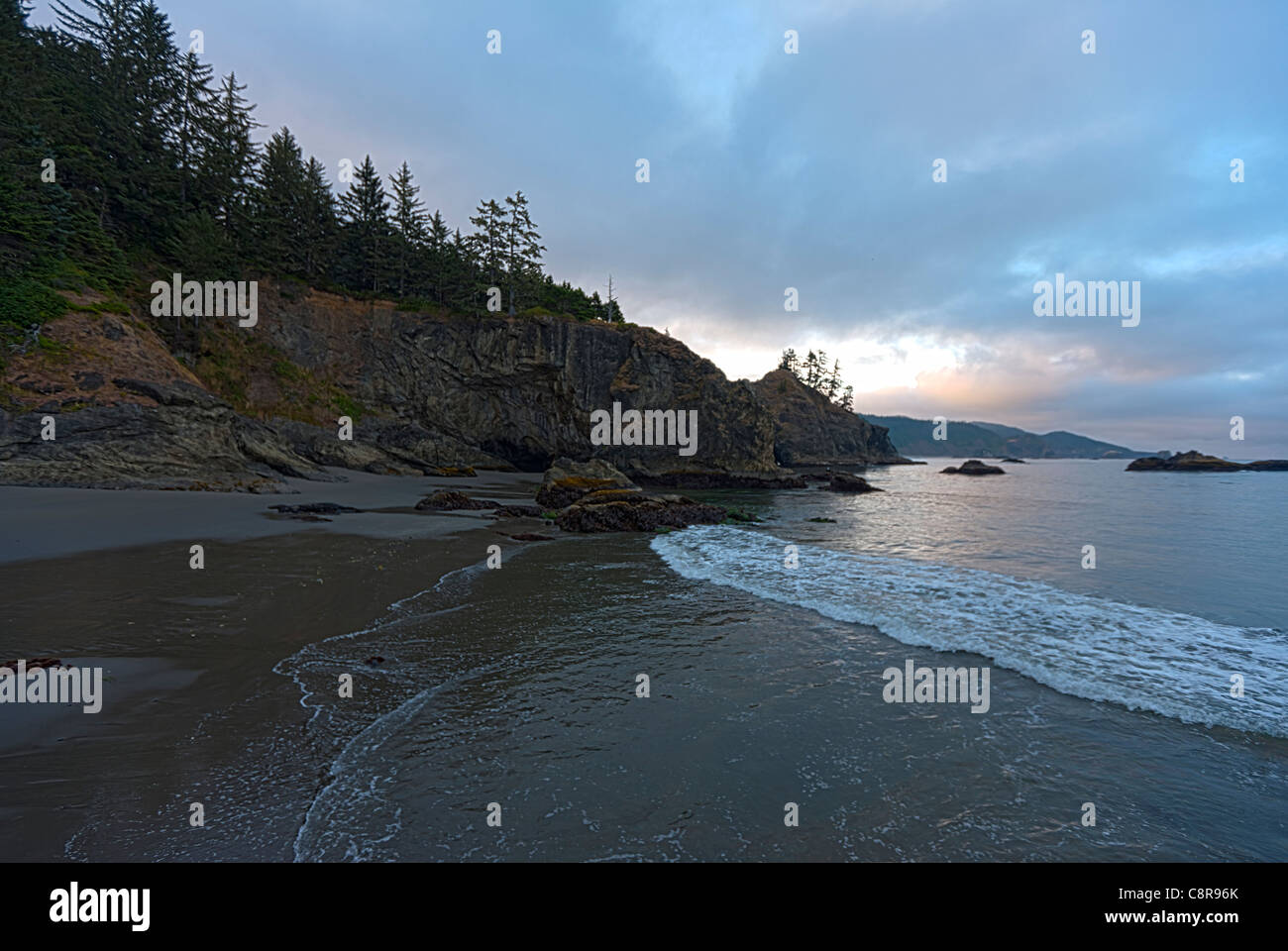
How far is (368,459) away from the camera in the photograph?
1414 inches

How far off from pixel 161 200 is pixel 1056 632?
178 ft

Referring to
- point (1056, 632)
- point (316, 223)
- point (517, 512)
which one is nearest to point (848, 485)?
point (517, 512)

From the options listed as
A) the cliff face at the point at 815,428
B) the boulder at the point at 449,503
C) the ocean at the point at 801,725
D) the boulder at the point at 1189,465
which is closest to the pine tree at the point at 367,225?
the boulder at the point at 449,503

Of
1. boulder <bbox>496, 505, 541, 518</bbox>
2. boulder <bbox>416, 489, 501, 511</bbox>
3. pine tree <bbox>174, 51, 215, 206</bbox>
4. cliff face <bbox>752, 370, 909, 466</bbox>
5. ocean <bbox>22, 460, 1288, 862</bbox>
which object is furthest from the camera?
cliff face <bbox>752, 370, 909, 466</bbox>

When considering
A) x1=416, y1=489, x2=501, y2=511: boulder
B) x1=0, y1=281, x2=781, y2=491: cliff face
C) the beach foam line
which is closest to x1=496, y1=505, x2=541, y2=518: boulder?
x1=416, y1=489, x2=501, y2=511: boulder

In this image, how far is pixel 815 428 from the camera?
116 meters

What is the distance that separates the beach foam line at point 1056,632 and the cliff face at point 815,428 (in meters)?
94.9

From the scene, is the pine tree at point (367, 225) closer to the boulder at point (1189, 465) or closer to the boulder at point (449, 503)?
the boulder at point (449, 503)

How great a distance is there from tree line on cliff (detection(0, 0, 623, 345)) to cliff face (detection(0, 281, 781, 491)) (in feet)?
12.7

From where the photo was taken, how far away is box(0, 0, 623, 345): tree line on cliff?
84.2 ft

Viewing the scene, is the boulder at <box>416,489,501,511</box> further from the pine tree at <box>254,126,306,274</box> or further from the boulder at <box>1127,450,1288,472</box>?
the boulder at <box>1127,450,1288,472</box>
